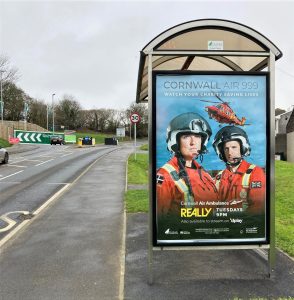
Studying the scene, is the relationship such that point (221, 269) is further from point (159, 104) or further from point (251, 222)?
point (159, 104)

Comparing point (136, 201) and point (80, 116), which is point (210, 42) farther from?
point (80, 116)

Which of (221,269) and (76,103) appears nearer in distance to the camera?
(221,269)

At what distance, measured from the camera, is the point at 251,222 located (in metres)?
5.12

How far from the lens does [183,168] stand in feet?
16.4

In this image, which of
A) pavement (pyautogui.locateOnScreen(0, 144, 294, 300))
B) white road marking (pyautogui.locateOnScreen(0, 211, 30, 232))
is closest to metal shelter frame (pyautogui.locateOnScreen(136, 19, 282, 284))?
pavement (pyautogui.locateOnScreen(0, 144, 294, 300))

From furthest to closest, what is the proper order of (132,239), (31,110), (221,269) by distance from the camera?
1. (31,110)
2. (132,239)
3. (221,269)

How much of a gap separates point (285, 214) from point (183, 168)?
571 centimetres

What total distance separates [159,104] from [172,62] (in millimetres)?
2270

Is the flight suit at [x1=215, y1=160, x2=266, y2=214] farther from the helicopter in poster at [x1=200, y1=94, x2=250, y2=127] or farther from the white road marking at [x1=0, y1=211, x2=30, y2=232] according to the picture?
the white road marking at [x1=0, y1=211, x2=30, y2=232]

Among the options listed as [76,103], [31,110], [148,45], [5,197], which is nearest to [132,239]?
[148,45]

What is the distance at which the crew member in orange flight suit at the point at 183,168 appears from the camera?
4984mm

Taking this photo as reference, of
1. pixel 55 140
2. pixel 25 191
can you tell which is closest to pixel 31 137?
pixel 55 140

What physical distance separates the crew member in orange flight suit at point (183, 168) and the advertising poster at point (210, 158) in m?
0.01

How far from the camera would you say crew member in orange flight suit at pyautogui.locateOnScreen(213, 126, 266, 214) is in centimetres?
506
